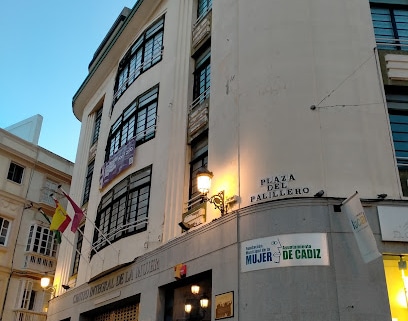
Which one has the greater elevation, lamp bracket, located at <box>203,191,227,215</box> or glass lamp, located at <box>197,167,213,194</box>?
glass lamp, located at <box>197,167,213,194</box>

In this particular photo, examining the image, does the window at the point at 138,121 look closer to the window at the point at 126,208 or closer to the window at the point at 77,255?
the window at the point at 126,208

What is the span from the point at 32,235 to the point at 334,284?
68.5 ft

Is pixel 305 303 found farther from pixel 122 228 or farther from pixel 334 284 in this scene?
pixel 122 228

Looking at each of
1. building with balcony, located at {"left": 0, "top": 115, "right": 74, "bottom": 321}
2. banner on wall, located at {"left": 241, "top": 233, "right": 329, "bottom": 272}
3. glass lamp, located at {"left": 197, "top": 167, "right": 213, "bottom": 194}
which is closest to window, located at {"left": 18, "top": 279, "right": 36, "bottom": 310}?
building with balcony, located at {"left": 0, "top": 115, "right": 74, "bottom": 321}

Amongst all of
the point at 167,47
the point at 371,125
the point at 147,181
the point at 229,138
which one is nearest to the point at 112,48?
the point at 167,47

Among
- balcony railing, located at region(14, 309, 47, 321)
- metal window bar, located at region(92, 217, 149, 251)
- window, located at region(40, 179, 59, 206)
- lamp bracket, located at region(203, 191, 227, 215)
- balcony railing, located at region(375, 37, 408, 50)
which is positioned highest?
window, located at region(40, 179, 59, 206)

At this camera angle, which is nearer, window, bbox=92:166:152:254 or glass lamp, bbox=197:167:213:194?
glass lamp, bbox=197:167:213:194

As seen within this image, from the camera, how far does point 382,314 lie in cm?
886

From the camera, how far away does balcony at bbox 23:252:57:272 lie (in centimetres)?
2548

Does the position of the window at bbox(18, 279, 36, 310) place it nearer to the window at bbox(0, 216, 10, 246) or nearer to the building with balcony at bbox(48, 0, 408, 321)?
→ the window at bbox(0, 216, 10, 246)

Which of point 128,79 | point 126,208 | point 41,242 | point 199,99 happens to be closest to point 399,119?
point 199,99

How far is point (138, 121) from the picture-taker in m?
17.3

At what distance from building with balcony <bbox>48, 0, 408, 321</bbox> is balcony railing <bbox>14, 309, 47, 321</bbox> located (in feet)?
29.0

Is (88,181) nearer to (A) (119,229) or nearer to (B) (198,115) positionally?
(A) (119,229)
